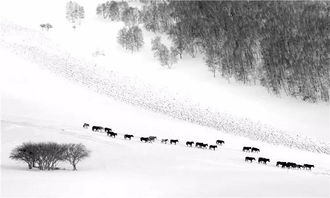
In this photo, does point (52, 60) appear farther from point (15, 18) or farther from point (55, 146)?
point (55, 146)

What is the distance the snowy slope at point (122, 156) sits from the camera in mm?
34906

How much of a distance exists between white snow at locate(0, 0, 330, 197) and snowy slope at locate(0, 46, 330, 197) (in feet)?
0.37

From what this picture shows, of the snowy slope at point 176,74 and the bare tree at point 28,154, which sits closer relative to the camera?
the bare tree at point 28,154

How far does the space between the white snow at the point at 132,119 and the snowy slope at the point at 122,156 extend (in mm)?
114

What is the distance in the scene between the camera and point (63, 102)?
247 feet

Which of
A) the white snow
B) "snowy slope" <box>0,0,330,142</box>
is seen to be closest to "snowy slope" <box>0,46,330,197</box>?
the white snow

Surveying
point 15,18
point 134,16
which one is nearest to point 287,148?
point 134,16

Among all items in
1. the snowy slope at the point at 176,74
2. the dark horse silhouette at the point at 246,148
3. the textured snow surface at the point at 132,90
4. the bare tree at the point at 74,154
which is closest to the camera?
the bare tree at the point at 74,154

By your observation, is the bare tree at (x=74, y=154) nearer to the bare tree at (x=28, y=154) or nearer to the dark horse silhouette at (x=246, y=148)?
the bare tree at (x=28, y=154)

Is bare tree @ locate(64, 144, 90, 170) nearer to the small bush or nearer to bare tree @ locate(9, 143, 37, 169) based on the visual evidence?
the small bush

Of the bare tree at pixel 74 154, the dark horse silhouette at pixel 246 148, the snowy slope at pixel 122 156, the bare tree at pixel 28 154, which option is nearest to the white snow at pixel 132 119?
the snowy slope at pixel 122 156

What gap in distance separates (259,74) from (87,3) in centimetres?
6927

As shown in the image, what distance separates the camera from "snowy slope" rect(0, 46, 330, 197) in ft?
115

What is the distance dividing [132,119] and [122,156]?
18.7m
